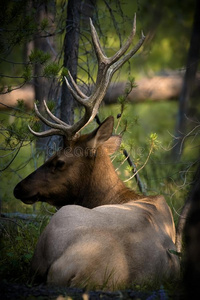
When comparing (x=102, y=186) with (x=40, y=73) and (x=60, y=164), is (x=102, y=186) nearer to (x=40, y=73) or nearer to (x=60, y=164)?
(x=60, y=164)

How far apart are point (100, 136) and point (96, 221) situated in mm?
1714

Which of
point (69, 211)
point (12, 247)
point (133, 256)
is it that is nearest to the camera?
point (133, 256)

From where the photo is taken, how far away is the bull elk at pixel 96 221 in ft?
12.7

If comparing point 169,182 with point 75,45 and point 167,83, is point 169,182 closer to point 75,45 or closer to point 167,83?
point 75,45

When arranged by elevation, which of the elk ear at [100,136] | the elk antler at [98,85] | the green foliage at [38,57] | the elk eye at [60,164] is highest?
the green foliage at [38,57]

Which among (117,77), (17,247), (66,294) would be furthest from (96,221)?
(117,77)

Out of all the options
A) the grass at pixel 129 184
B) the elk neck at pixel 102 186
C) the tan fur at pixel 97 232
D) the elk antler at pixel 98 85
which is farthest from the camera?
the elk neck at pixel 102 186

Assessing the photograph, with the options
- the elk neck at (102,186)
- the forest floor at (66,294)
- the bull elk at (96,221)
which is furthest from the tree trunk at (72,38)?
the forest floor at (66,294)

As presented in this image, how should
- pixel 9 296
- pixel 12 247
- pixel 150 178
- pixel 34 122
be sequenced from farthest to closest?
pixel 150 178 → pixel 34 122 → pixel 12 247 → pixel 9 296

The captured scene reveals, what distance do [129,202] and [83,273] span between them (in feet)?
5.66

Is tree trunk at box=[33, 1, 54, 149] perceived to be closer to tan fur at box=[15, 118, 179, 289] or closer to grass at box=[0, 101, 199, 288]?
grass at box=[0, 101, 199, 288]

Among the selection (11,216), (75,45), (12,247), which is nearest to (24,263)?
(12,247)

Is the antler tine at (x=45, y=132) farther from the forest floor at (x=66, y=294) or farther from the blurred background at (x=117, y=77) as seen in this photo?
the forest floor at (x=66, y=294)

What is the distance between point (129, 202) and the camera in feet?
17.7
